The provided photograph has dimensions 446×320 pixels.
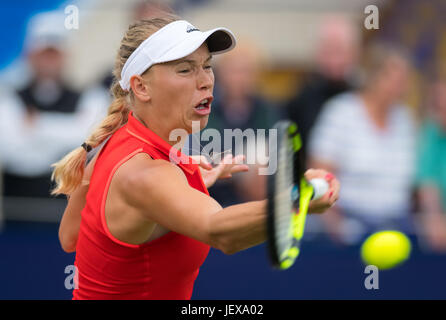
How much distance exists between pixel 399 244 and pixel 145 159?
3059 millimetres

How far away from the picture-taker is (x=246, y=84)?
5.58 meters

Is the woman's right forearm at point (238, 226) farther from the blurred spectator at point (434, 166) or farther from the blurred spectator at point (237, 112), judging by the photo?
the blurred spectator at point (434, 166)

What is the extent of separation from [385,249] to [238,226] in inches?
124

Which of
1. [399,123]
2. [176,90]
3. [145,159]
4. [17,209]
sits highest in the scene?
[399,123]

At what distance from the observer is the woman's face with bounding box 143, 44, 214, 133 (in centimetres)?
267

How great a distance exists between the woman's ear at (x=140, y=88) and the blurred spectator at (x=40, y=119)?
309 cm

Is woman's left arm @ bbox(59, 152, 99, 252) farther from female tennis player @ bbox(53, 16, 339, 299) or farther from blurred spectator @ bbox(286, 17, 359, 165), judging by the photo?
blurred spectator @ bbox(286, 17, 359, 165)

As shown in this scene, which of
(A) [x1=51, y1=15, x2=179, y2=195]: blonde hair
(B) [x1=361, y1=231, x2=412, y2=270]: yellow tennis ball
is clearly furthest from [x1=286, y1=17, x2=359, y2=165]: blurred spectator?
(A) [x1=51, y1=15, x2=179, y2=195]: blonde hair

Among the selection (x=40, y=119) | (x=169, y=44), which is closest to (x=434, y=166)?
(x=40, y=119)

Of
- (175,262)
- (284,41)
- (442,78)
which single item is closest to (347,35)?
(442,78)

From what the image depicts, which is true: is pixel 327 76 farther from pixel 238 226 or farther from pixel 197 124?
pixel 238 226

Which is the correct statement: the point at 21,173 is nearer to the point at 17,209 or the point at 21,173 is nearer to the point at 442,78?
the point at 17,209

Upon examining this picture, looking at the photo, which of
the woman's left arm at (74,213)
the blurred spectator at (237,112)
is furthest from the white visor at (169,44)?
the blurred spectator at (237,112)

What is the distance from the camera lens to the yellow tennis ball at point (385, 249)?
5156mm
